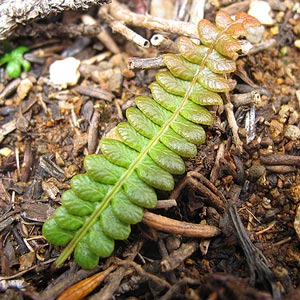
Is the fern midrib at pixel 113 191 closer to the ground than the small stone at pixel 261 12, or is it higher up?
closer to the ground

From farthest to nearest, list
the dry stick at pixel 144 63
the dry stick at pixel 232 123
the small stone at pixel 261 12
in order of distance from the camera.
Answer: the small stone at pixel 261 12
the dry stick at pixel 144 63
the dry stick at pixel 232 123

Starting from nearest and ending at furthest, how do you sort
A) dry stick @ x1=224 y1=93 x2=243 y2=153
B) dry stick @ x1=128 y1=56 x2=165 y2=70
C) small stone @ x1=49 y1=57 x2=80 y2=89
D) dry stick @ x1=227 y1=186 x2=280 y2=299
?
1. dry stick @ x1=227 y1=186 x2=280 y2=299
2. dry stick @ x1=224 y1=93 x2=243 y2=153
3. dry stick @ x1=128 y1=56 x2=165 y2=70
4. small stone @ x1=49 y1=57 x2=80 y2=89

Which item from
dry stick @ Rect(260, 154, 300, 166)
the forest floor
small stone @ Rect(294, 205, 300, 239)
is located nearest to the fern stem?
the forest floor

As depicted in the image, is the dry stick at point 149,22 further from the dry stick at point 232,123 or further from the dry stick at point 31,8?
the dry stick at point 232,123

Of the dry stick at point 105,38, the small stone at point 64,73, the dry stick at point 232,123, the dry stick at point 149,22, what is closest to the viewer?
the dry stick at point 232,123

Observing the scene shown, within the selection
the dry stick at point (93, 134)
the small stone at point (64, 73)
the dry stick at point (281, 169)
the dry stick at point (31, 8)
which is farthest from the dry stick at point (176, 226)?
the dry stick at point (31, 8)

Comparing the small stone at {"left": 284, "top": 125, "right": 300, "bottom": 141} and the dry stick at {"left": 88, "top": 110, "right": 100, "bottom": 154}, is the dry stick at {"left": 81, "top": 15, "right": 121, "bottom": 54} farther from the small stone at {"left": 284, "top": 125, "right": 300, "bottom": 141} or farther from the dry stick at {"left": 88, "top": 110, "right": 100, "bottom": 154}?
the small stone at {"left": 284, "top": 125, "right": 300, "bottom": 141}

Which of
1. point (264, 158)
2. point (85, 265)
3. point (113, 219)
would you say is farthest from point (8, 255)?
point (264, 158)

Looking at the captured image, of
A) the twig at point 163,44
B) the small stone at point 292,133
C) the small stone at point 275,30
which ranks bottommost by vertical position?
the small stone at point 292,133

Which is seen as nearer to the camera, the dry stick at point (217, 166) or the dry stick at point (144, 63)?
the dry stick at point (217, 166)
